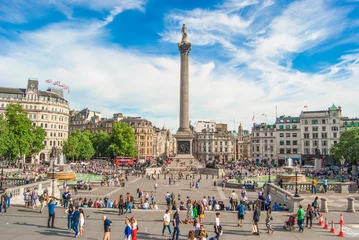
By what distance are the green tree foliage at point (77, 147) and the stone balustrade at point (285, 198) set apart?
6560 centimetres

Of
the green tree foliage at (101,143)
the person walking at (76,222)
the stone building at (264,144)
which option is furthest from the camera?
the stone building at (264,144)

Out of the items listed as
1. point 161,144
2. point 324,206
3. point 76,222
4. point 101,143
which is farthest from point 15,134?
point 161,144

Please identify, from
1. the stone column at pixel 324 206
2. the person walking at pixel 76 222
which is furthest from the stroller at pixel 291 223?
the person walking at pixel 76 222

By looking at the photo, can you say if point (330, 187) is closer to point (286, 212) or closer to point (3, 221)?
point (286, 212)

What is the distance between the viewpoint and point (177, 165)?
71.1m

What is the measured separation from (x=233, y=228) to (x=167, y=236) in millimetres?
4230

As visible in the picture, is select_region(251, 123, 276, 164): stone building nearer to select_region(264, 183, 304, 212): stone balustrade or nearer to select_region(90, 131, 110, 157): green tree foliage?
select_region(90, 131, 110, 157): green tree foliage

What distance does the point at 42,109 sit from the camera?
95938mm

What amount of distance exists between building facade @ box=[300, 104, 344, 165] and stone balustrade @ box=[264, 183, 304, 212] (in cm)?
6945

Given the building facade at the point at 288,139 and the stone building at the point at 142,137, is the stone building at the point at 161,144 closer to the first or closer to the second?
the stone building at the point at 142,137

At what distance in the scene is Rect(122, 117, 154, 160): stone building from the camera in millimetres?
117250

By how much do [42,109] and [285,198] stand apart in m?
87.2

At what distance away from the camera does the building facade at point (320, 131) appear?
308 ft

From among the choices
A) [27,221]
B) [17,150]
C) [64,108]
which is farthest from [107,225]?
[64,108]
